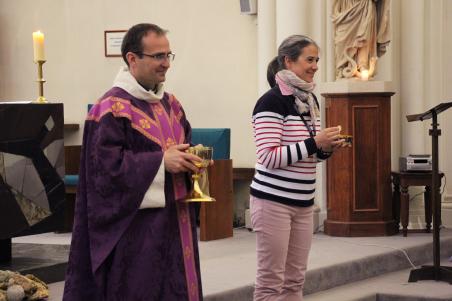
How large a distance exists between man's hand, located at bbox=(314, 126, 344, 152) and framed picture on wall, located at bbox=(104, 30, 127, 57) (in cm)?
511

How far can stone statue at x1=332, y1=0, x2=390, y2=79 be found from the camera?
7168 mm

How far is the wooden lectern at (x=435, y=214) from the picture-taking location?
565 centimetres

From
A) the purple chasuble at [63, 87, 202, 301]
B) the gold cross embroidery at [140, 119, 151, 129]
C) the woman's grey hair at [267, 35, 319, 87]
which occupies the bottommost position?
the purple chasuble at [63, 87, 202, 301]

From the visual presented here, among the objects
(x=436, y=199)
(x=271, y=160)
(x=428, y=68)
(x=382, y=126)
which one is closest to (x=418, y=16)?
(x=428, y=68)

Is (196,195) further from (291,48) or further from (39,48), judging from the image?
(39,48)

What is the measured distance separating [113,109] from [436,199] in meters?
3.26

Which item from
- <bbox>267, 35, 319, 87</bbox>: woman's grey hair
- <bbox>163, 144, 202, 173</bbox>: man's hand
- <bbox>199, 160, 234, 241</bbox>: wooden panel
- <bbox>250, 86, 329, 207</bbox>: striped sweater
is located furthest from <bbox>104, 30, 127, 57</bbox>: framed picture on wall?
<bbox>163, 144, 202, 173</bbox>: man's hand

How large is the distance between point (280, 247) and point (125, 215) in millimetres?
935

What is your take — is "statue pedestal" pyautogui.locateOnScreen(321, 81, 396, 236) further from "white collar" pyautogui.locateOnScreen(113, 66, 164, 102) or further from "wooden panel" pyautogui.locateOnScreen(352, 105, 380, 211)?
"white collar" pyautogui.locateOnScreen(113, 66, 164, 102)

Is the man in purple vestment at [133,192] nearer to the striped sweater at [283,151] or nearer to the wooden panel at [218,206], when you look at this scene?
the striped sweater at [283,151]

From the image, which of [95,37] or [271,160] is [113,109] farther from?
[95,37]

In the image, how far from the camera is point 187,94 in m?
8.37

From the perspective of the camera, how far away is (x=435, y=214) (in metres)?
5.79

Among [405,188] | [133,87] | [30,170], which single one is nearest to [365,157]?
[405,188]
